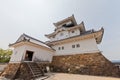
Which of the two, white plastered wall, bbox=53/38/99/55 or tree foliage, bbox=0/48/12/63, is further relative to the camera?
tree foliage, bbox=0/48/12/63

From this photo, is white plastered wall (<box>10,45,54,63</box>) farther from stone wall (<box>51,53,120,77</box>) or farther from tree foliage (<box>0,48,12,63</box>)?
tree foliage (<box>0,48,12,63</box>)

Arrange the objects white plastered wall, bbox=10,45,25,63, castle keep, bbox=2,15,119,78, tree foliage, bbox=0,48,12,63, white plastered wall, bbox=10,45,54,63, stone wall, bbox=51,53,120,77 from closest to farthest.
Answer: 1. stone wall, bbox=51,53,120,77
2. castle keep, bbox=2,15,119,78
3. white plastered wall, bbox=10,45,25,63
4. white plastered wall, bbox=10,45,54,63
5. tree foliage, bbox=0,48,12,63

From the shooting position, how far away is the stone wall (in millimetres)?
8334

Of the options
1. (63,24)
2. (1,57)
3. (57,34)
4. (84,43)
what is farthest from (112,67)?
(1,57)

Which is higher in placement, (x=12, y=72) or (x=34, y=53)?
(x=34, y=53)

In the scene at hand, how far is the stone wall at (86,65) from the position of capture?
27.3ft

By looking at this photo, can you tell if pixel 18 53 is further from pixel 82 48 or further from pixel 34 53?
pixel 82 48

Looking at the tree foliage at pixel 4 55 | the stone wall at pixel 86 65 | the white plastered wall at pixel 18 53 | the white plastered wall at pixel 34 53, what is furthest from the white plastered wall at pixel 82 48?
the tree foliage at pixel 4 55

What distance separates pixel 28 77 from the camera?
6980mm

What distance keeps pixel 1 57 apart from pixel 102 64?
26.4 metres

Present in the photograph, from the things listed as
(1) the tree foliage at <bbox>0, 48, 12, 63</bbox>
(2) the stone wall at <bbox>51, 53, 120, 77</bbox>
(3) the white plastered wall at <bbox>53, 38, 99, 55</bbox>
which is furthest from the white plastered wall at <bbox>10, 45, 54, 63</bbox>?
(1) the tree foliage at <bbox>0, 48, 12, 63</bbox>

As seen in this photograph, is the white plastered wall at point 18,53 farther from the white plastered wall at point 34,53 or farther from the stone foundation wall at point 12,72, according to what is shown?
the stone foundation wall at point 12,72

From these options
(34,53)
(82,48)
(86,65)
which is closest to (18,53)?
(34,53)

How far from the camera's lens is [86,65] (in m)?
9.77
